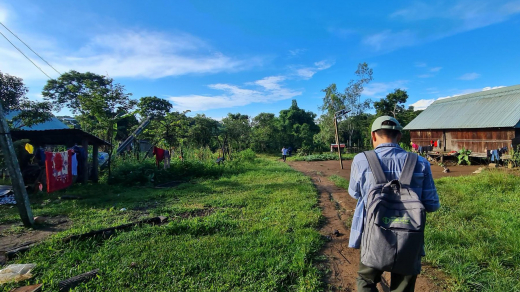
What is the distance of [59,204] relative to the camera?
6.46m

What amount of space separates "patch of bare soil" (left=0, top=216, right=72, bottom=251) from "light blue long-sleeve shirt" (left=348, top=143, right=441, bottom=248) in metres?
5.09

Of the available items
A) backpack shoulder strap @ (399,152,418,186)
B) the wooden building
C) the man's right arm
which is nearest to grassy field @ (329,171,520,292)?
the man's right arm

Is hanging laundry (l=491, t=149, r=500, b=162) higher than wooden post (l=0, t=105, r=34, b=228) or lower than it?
lower

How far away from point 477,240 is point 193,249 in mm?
4300

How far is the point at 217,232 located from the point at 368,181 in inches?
122

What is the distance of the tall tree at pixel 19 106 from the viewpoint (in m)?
9.41

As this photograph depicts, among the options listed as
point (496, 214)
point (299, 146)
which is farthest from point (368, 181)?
point (299, 146)

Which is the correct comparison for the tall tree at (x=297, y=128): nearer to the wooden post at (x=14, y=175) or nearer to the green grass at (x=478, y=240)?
the green grass at (x=478, y=240)

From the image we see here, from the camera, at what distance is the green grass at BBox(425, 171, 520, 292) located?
2773mm

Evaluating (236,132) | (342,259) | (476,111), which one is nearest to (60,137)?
(342,259)

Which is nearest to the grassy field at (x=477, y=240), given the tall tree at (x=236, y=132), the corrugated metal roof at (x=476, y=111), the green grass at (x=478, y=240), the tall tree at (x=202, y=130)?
the green grass at (x=478, y=240)

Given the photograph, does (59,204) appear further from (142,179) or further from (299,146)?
(299,146)

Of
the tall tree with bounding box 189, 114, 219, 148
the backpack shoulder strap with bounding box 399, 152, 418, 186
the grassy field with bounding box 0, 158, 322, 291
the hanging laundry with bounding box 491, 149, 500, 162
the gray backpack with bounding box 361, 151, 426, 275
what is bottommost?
the grassy field with bounding box 0, 158, 322, 291

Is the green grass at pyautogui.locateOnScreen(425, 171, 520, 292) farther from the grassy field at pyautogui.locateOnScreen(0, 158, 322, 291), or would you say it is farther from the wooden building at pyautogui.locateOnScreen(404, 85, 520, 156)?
the wooden building at pyautogui.locateOnScreen(404, 85, 520, 156)
